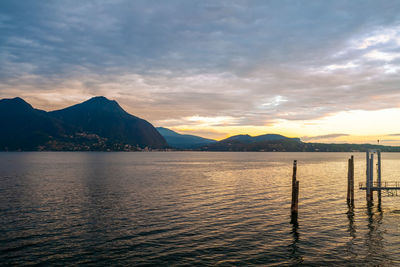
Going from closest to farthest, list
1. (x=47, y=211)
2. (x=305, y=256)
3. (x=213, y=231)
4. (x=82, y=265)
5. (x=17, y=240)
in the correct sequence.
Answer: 1. (x=82, y=265)
2. (x=305, y=256)
3. (x=17, y=240)
4. (x=213, y=231)
5. (x=47, y=211)

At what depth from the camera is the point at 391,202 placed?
43500mm

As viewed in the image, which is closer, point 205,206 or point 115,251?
point 115,251

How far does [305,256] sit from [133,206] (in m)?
24.4

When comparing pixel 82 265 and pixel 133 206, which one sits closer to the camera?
pixel 82 265

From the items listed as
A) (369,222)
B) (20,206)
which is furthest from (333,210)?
(20,206)

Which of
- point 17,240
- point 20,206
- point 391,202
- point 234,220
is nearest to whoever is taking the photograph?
point 17,240

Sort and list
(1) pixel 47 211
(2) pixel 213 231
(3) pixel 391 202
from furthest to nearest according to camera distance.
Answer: (3) pixel 391 202
(1) pixel 47 211
(2) pixel 213 231

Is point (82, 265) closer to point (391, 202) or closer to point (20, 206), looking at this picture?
point (20, 206)

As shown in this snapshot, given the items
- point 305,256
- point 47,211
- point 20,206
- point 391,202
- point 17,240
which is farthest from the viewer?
point 391,202

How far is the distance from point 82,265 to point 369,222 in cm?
2882

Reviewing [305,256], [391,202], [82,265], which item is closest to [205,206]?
[305,256]

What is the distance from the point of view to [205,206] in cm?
3878

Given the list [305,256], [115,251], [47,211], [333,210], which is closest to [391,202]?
[333,210]

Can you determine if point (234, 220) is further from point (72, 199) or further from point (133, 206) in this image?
point (72, 199)
